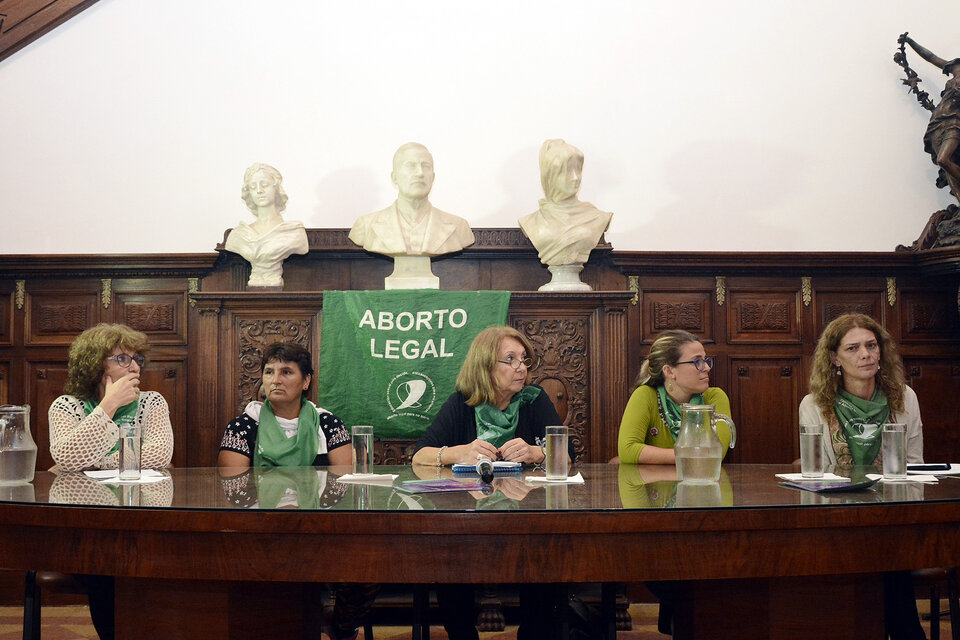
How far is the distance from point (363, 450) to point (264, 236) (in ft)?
7.41

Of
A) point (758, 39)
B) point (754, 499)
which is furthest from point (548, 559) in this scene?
point (758, 39)

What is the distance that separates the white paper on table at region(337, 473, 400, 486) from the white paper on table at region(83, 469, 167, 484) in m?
0.47

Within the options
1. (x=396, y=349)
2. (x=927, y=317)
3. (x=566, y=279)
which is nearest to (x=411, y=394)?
(x=396, y=349)

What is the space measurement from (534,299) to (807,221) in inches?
70.4

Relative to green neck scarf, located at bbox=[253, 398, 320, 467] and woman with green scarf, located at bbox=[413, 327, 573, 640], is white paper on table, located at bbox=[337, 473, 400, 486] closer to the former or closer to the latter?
woman with green scarf, located at bbox=[413, 327, 573, 640]

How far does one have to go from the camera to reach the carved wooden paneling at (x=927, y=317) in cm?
462

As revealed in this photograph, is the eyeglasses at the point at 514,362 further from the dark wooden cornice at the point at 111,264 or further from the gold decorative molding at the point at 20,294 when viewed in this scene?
the gold decorative molding at the point at 20,294

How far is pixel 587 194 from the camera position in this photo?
5059mm

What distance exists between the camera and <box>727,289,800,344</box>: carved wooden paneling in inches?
181

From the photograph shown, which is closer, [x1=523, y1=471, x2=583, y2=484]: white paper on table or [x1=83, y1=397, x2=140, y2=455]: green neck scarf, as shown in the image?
[x1=523, y1=471, x2=583, y2=484]: white paper on table

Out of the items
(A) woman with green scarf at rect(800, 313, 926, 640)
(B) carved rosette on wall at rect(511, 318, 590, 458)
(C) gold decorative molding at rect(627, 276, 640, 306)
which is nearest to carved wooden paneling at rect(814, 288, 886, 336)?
(C) gold decorative molding at rect(627, 276, 640, 306)

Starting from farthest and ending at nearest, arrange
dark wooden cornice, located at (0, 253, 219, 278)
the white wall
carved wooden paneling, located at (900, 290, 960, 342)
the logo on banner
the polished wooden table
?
the white wall → carved wooden paneling, located at (900, 290, 960, 342) → dark wooden cornice, located at (0, 253, 219, 278) → the logo on banner → the polished wooden table

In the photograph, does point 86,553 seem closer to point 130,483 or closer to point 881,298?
point 130,483

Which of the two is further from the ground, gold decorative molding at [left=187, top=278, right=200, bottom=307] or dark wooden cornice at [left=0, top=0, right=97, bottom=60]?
dark wooden cornice at [left=0, top=0, right=97, bottom=60]
